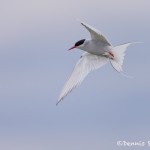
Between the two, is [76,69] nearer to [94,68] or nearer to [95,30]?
[94,68]

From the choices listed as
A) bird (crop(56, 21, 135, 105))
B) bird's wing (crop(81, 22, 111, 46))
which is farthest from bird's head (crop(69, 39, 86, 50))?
bird's wing (crop(81, 22, 111, 46))

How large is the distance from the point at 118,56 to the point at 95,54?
0.49 meters

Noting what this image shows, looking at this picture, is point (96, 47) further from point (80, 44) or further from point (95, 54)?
point (80, 44)

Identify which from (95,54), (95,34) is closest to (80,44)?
(95,54)

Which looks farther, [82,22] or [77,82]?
[77,82]

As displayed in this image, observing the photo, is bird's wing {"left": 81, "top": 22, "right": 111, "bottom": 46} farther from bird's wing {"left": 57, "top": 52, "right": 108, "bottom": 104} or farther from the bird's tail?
bird's wing {"left": 57, "top": 52, "right": 108, "bottom": 104}

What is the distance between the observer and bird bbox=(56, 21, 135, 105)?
16406mm

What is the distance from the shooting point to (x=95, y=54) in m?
16.9

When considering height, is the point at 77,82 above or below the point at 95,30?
below

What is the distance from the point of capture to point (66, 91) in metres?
16.2

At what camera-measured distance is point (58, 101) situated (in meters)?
15.8

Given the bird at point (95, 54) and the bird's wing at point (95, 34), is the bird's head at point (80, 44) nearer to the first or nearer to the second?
the bird at point (95, 54)

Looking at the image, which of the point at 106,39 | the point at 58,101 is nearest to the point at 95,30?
the point at 106,39

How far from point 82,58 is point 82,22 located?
220 cm
